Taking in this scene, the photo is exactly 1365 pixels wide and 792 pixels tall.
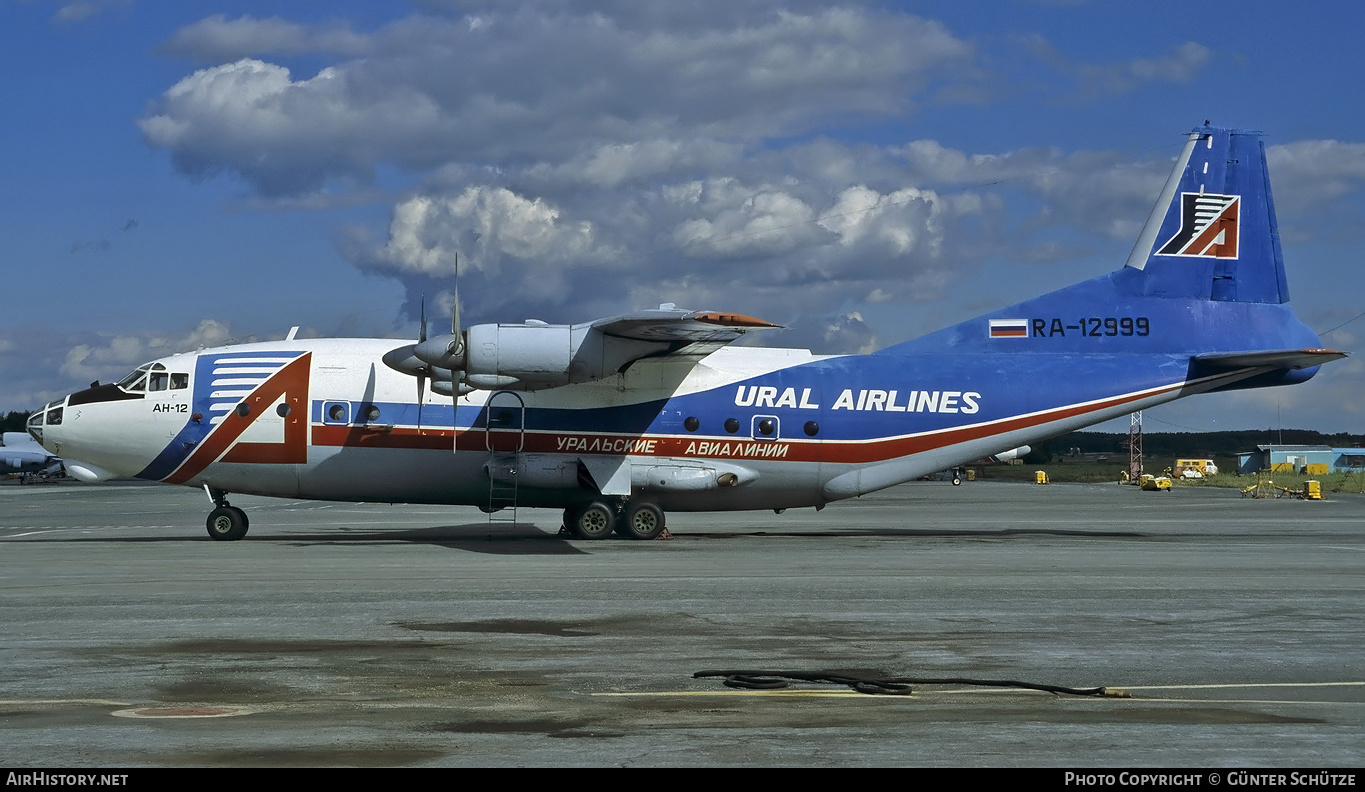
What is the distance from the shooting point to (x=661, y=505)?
2783cm

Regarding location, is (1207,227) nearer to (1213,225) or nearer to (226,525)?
(1213,225)

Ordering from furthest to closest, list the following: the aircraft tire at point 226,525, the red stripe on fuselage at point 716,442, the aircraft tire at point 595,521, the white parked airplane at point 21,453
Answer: the white parked airplane at point 21,453
the aircraft tire at point 595,521
the aircraft tire at point 226,525
the red stripe on fuselage at point 716,442

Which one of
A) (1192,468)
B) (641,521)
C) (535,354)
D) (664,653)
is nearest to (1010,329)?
(641,521)

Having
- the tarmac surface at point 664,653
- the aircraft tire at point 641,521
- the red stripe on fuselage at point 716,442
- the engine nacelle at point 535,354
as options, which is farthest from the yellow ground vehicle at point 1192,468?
the tarmac surface at point 664,653

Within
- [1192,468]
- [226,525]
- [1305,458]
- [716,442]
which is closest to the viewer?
[226,525]

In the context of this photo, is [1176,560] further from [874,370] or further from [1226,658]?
[1226,658]

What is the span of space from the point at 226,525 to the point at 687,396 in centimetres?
1043

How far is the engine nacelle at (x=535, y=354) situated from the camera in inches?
958

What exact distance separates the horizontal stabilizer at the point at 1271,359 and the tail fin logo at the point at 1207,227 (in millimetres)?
2615

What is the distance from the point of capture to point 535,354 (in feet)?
80.3

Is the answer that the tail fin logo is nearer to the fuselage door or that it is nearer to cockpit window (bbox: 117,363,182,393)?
the fuselage door

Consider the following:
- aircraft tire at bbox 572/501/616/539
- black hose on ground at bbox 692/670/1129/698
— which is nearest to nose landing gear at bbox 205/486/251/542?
aircraft tire at bbox 572/501/616/539

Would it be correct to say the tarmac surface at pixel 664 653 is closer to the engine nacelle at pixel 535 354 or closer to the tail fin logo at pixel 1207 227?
the engine nacelle at pixel 535 354

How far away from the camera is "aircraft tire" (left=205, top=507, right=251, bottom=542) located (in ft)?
86.4
